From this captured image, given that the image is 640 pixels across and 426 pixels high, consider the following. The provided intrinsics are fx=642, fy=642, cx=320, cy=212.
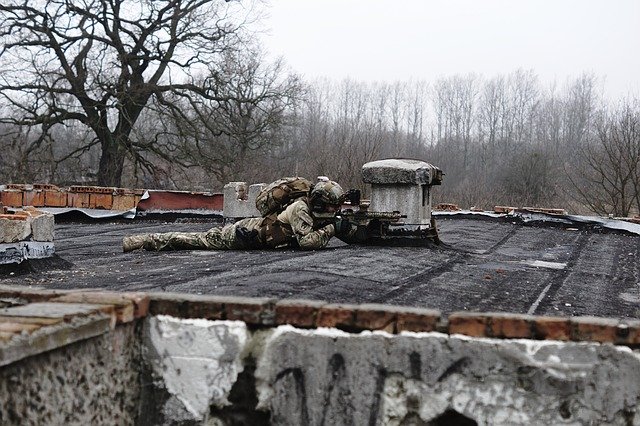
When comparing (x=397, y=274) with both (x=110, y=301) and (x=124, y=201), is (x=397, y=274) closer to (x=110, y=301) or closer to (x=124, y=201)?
(x=110, y=301)

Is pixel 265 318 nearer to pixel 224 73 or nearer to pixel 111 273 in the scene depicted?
pixel 111 273

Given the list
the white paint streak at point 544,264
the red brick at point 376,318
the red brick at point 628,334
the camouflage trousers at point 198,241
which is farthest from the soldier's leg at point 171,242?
the red brick at point 628,334

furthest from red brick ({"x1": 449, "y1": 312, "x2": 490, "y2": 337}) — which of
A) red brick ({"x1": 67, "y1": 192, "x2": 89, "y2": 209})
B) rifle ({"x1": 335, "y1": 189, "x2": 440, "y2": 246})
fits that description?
red brick ({"x1": 67, "y1": 192, "x2": 89, "y2": 209})

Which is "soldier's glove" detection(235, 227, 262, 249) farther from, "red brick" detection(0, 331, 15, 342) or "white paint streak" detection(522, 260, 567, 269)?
"red brick" detection(0, 331, 15, 342)

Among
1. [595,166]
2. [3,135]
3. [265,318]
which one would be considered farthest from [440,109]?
[265,318]

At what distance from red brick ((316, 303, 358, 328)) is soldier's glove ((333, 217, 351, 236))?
4.69 m

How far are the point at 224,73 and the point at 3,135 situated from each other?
24.7 feet

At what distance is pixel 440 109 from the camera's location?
5184cm

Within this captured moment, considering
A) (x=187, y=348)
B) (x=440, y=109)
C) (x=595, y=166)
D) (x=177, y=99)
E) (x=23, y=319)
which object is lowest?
(x=187, y=348)

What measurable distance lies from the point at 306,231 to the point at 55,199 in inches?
332

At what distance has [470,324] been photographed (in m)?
2.93

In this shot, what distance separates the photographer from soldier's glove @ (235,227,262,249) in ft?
24.8

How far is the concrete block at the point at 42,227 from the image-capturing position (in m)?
5.77

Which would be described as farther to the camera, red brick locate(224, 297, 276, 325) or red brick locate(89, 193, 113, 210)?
red brick locate(89, 193, 113, 210)
